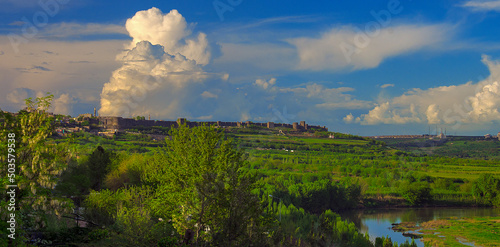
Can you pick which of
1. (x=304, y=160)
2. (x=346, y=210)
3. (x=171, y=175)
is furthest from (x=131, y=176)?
(x=304, y=160)

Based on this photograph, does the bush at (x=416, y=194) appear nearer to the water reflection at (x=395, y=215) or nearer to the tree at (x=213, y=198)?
the water reflection at (x=395, y=215)

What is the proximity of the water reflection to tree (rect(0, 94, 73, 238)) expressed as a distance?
60.1 meters

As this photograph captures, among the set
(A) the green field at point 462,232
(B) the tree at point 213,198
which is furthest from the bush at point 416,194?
(B) the tree at point 213,198

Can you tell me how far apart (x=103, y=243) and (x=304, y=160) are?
133217mm

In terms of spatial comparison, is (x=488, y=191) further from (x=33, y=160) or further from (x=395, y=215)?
(x=33, y=160)

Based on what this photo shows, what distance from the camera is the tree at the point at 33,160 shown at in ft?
62.6

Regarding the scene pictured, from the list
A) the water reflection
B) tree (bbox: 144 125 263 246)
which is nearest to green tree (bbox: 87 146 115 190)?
tree (bbox: 144 125 263 246)

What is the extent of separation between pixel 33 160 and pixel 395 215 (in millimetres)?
84559

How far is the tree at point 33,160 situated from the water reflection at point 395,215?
Answer: 6015cm

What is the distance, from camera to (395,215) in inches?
3556

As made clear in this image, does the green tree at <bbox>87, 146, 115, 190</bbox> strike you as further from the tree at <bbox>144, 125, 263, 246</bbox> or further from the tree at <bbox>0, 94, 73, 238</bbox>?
the tree at <bbox>0, 94, 73, 238</bbox>

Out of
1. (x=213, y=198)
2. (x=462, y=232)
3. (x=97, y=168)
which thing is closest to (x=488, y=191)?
(x=462, y=232)

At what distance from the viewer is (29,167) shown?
19359 millimetres

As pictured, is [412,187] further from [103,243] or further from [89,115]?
[89,115]
